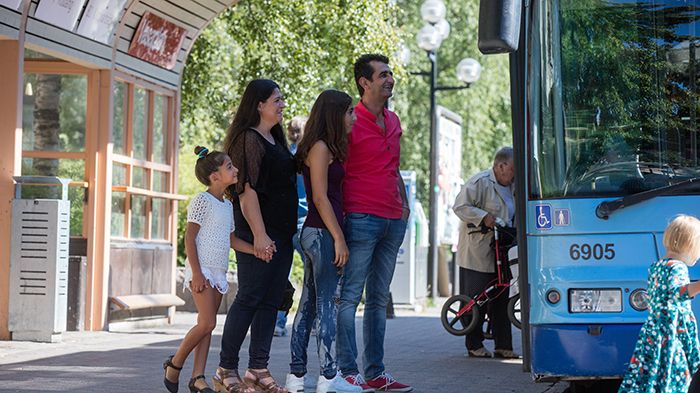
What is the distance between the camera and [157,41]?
14883mm

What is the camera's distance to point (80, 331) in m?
13.6

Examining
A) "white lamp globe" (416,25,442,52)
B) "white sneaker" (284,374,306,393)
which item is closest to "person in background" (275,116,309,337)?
"white sneaker" (284,374,306,393)

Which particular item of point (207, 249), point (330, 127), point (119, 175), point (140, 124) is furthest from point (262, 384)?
point (140, 124)

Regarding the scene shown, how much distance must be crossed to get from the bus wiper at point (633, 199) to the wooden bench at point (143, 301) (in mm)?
7623

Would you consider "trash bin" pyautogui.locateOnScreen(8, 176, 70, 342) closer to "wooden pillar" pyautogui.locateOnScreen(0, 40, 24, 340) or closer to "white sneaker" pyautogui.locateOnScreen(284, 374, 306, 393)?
"wooden pillar" pyautogui.locateOnScreen(0, 40, 24, 340)

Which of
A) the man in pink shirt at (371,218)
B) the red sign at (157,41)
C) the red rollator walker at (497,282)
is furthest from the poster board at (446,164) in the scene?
the man in pink shirt at (371,218)

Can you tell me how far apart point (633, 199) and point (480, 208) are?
15.2 ft

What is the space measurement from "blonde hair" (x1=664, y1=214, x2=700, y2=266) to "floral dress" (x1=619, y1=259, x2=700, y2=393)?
69mm

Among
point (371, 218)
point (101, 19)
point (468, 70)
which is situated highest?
point (468, 70)

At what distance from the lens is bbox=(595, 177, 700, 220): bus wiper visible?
286 inches

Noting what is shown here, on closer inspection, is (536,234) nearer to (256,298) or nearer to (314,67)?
(256,298)

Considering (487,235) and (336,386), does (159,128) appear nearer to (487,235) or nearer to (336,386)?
(487,235)

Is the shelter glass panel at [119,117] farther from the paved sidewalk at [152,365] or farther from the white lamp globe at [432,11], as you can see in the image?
the white lamp globe at [432,11]

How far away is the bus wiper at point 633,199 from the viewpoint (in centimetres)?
725
